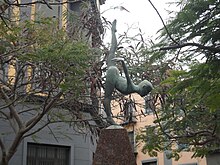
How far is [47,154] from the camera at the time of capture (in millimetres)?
13914

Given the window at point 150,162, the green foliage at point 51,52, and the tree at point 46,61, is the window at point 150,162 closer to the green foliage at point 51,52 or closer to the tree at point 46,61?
the tree at point 46,61

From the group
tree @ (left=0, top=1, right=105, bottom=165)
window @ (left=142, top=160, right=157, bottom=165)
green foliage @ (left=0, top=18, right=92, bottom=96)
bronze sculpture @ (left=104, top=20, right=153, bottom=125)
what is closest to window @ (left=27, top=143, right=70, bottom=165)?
tree @ (left=0, top=1, right=105, bottom=165)

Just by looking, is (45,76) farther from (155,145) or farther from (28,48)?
(155,145)

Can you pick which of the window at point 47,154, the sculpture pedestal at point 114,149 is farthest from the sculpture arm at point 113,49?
the window at point 47,154

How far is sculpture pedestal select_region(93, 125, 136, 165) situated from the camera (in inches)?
258

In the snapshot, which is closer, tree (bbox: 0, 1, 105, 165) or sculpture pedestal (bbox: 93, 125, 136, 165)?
sculpture pedestal (bbox: 93, 125, 136, 165)

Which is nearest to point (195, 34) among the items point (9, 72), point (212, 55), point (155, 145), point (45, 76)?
point (212, 55)

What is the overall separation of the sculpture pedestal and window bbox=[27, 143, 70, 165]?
7371mm

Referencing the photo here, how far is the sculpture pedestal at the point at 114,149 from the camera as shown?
258 inches

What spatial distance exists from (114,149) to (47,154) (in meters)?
7.71

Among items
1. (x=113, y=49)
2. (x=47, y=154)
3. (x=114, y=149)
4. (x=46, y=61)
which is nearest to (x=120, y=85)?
(x=113, y=49)

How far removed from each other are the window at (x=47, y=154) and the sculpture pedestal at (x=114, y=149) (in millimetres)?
7371

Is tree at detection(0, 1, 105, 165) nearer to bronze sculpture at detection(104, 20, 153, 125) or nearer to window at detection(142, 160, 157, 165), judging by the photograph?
bronze sculpture at detection(104, 20, 153, 125)

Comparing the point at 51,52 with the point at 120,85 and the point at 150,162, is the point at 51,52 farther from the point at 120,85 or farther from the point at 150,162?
the point at 150,162
